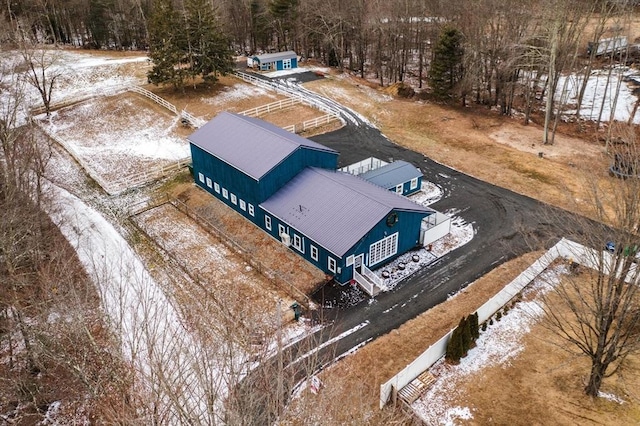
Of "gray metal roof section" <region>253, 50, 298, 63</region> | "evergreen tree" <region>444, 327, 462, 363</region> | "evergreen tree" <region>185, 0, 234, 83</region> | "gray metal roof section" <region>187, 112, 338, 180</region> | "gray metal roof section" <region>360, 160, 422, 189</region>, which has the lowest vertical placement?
"evergreen tree" <region>444, 327, 462, 363</region>

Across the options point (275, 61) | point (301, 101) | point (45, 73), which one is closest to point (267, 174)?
point (301, 101)

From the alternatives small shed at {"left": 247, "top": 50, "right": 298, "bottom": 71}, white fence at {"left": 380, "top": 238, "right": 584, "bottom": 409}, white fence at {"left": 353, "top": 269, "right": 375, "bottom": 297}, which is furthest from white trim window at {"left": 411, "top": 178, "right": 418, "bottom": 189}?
small shed at {"left": 247, "top": 50, "right": 298, "bottom": 71}

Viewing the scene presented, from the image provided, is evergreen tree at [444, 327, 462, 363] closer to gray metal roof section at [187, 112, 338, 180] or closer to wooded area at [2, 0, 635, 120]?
gray metal roof section at [187, 112, 338, 180]

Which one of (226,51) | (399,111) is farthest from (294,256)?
(226,51)

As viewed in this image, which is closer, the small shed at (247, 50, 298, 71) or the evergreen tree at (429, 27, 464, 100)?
the evergreen tree at (429, 27, 464, 100)

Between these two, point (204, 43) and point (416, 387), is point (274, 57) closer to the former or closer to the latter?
point (204, 43)

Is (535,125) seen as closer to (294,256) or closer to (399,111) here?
(399,111)

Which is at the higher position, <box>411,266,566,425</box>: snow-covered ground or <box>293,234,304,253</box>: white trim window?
<box>293,234,304,253</box>: white trim window
